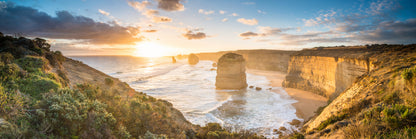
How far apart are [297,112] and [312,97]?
8.44m

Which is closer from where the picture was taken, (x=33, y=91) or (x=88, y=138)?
(x=88, y=138)

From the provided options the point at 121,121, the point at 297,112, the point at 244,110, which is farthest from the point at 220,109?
the point at 121,121

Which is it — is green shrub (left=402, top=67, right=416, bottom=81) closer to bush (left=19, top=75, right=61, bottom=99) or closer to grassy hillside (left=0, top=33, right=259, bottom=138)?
grassy hillside (left=0, top=33, right=259, bottom=138)

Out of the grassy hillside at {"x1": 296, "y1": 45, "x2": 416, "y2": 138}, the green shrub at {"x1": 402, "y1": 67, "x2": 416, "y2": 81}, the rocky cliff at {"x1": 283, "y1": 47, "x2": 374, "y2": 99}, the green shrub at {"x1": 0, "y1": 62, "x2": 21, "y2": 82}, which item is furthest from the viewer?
the rocky cliff at {"x1": 283, "y1": 47, "x2": 374, "y2": 99}

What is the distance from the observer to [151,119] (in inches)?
273

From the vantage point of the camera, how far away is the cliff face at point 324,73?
709 inches

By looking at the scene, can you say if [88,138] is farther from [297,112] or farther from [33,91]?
[297,112]

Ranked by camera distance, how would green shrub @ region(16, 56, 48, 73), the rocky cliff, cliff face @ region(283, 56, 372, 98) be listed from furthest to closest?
cliff face @ region(283, 56, 372, 98) < the rocky cliff < green shrub @ region(16, 56, 48, 73)

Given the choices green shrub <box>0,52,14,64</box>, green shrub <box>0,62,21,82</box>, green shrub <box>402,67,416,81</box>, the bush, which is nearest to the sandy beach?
green shrub <box>402,67,416,81</box>

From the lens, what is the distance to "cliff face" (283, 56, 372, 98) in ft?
59.1

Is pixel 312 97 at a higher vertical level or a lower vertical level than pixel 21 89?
lower

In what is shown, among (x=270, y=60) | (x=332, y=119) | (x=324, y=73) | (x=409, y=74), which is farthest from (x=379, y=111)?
(x=270, y=60)

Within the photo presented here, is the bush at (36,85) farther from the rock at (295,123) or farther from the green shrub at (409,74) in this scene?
the rock at (295,123)

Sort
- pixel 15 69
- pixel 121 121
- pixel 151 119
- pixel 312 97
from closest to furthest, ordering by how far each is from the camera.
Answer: pixel 15 69
pixel 121 121
pixel 151 119
pixel 312 97
